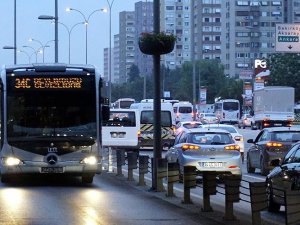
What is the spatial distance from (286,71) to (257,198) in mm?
89391

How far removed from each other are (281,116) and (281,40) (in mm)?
23371

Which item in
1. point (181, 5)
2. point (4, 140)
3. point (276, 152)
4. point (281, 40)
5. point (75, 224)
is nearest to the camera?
point (75, 224)

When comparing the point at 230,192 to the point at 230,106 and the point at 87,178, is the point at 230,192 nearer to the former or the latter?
the point at 87,178

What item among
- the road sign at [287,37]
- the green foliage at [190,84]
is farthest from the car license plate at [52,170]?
the green foliage at [190,84]

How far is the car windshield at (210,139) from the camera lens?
74.9 ft

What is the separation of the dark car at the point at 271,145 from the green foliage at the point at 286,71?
72.7 m

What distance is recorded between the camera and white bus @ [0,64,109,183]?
20984 mm

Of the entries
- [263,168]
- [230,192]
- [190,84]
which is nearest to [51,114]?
[230,192]

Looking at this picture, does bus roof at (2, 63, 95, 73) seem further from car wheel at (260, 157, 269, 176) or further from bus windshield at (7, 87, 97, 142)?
car wheel at (260, 157, 269, 176)

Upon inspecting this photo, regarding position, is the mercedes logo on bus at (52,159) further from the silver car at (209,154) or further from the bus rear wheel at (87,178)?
the silver car at (209,154)

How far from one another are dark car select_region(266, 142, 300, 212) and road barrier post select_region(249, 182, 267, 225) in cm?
79

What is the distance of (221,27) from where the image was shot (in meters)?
164

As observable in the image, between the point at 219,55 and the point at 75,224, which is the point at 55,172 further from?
the point at 219,55

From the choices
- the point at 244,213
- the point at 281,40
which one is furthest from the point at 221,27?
the point at 244,213
